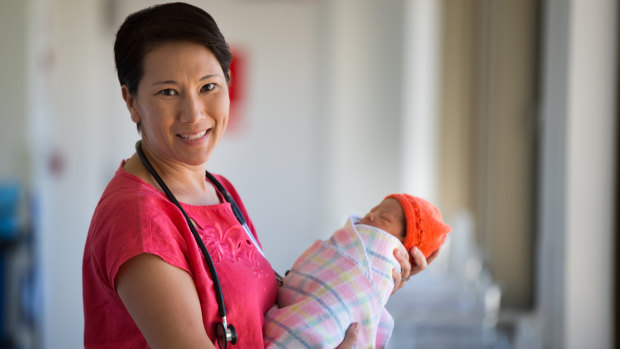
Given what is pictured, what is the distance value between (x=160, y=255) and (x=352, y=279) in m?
0.37

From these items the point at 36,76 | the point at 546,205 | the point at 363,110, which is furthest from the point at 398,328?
the point at 363,110

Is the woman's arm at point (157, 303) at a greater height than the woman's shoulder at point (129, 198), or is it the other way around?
the woman's shoulder at point (129, 198)

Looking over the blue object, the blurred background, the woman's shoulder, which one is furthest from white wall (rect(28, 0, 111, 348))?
the woman's shoulder

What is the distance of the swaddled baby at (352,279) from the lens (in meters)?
1.13

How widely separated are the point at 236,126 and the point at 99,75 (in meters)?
0.83

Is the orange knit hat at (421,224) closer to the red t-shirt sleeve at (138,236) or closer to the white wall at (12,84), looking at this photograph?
the red t-shirt sleeve at (138,236)

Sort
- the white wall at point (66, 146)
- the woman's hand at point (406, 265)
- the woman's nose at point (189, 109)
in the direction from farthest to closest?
the white wall at point (66, 146) → the woman's hand at point (406, 265) → the woman's nose at point (189, 109)

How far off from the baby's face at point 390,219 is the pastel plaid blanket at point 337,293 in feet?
0.11

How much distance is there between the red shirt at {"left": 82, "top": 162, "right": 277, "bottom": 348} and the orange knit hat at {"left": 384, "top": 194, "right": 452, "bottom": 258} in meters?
0.30

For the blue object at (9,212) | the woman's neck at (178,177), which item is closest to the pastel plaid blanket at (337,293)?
the woman's neck at (178,177)

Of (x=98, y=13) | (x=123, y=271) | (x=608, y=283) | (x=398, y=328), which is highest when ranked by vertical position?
(x=98, y=13)

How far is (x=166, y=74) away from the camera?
1.03m

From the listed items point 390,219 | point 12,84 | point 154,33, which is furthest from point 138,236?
point 12,84

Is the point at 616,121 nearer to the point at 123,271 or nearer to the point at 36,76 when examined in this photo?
the point at 123,271
